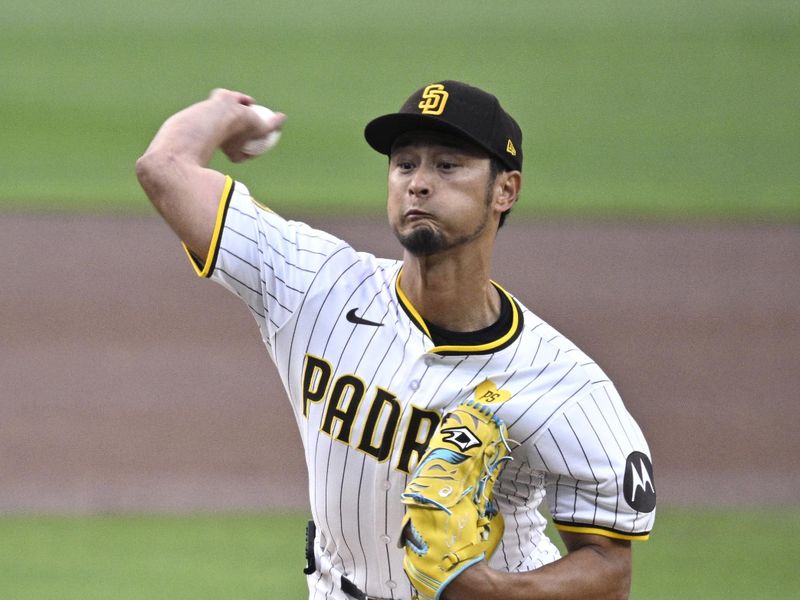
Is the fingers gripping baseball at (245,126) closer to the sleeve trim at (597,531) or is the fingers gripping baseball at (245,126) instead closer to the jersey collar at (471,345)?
the jersey collar at (471,345)

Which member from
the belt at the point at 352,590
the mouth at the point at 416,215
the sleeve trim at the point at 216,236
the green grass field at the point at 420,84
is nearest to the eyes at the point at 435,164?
the mouth at the point at 416,215

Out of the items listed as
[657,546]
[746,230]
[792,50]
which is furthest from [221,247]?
[792,50]

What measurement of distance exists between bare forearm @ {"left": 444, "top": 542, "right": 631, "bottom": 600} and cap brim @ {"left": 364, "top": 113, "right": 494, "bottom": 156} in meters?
1.06

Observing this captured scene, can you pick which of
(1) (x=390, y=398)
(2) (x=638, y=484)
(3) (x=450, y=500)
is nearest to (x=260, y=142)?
(1) (x=390, y=398)

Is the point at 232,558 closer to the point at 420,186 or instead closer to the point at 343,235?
the point at 343,235

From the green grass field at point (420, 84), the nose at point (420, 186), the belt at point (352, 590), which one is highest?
the green grass field at point (420, 84)

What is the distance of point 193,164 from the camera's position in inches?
122

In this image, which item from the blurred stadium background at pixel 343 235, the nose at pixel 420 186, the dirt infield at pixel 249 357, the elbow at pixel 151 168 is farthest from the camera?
the dirt infield at pixel 249 357

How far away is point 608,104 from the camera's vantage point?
1188 centimetres

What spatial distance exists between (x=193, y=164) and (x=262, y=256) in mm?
305

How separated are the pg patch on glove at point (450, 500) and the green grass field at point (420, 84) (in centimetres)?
704

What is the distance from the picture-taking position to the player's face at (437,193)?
3131mm

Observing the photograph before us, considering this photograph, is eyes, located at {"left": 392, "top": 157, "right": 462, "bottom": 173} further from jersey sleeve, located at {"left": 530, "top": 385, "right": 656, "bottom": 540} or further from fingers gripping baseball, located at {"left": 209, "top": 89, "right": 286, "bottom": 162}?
jersey sleeve, located at {"left": 530, "top": 385, "right": 656, "bottom": 540}

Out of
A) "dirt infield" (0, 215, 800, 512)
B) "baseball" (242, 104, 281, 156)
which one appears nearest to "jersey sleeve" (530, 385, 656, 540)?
"baseball" (242, 104, 281, 156)
